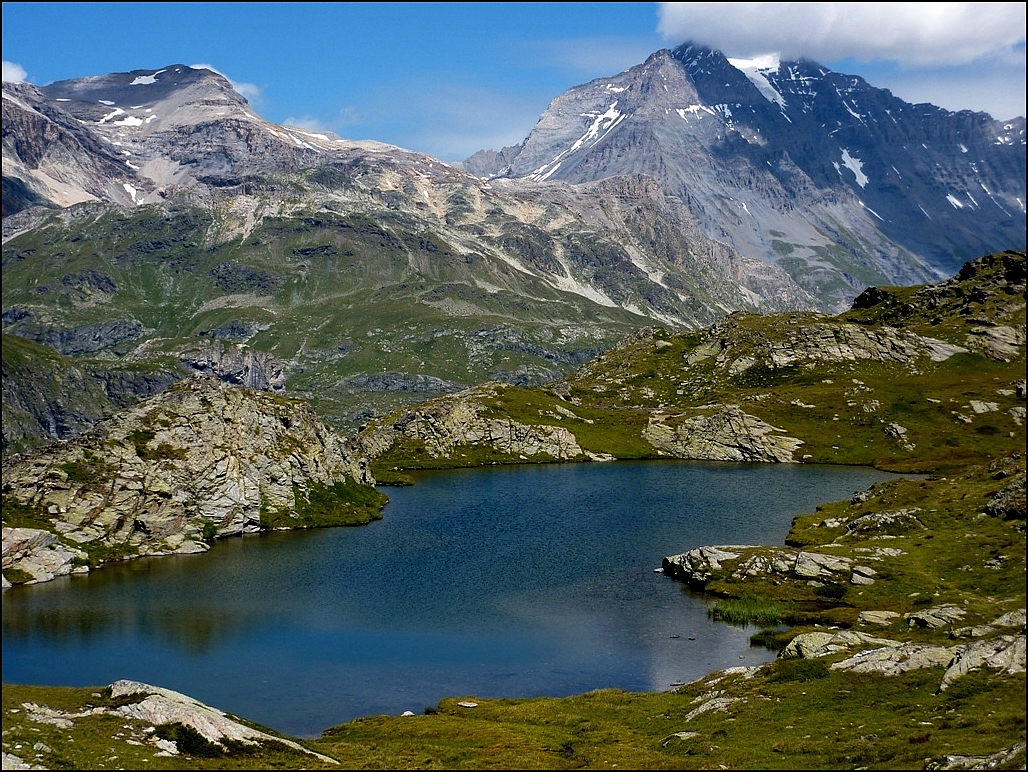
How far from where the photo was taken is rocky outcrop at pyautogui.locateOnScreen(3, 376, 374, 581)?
437ft

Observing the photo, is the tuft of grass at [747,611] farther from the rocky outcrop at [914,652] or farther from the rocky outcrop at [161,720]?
the rocky outcrop at [161,720]

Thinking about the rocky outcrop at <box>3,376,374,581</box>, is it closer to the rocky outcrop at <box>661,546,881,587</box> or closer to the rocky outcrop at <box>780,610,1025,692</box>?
the rocky outcrop at <box>661,546,881,587</box>

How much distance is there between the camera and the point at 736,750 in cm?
5828

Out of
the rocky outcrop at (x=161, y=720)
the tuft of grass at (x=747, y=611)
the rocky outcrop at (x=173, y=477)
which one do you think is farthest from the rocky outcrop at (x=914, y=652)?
the rocky outcrop at (x=173, y=477)

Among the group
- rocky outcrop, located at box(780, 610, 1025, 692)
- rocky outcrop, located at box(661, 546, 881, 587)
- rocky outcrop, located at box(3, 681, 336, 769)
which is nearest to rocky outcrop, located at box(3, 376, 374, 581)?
rocky outcrop, located at box(661, 546, 881, 587)

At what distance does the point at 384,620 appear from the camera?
360ft

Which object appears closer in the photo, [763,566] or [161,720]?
[161,720]

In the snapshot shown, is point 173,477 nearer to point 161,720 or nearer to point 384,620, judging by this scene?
point 384,620

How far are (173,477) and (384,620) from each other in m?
55.3

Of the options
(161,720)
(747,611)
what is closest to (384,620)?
(747,611)

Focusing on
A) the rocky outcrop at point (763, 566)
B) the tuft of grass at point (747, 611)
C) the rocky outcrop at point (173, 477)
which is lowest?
the tuft of grass at point (747, 611)

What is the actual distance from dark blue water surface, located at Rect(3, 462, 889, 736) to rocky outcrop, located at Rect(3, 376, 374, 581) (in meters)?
5.43

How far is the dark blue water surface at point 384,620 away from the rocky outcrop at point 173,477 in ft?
17.8

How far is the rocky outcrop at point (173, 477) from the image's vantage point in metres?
133
